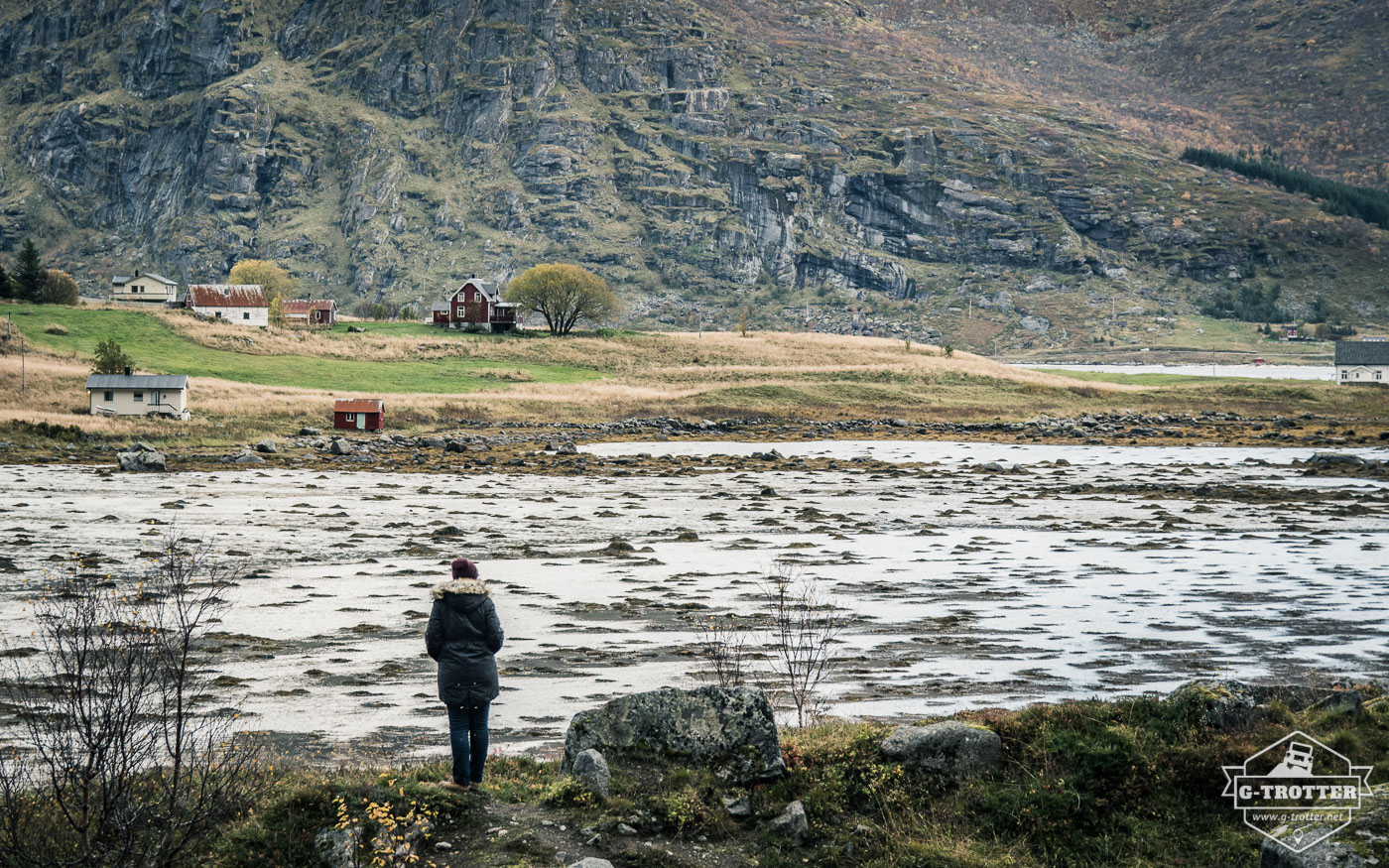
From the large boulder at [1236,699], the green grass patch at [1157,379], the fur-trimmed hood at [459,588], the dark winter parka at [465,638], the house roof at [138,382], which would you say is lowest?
the large boulder at [1236,699]

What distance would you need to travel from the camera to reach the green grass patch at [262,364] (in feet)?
302

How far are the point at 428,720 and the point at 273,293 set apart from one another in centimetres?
14411

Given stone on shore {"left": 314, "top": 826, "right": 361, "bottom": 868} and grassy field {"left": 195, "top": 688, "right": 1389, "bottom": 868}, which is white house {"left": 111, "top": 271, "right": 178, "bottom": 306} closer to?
grassy field {"left": 195, "top": 688, "right": 1389, "bottom": 868}

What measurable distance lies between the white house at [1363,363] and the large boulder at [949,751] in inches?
5272

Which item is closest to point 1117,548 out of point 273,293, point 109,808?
point 109,808

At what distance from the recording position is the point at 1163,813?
10375 millimetres

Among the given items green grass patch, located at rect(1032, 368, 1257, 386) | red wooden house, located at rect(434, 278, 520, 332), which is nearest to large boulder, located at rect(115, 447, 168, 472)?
red wooden house, located at rect(434, 278, 520, 332)

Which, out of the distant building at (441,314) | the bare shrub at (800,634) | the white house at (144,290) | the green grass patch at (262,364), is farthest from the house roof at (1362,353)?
the white house at (144,290)

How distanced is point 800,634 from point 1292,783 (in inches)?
438

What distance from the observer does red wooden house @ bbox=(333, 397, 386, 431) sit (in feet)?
241

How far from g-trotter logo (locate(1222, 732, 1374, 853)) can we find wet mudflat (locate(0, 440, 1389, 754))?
A: 542 cm

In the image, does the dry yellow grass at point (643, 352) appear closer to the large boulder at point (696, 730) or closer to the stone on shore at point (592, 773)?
the large boulder at point (696, 730)

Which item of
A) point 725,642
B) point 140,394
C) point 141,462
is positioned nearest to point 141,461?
point 141,462

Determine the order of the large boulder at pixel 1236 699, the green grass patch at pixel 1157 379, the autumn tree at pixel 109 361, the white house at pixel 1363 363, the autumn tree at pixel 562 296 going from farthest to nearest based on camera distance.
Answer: the autumn tree at pixel 562 296 < the green grass patch at pixel 1157 379 < the white house at pixel 1363 363 < the autumn tree at pixel 109 361 < the large boulder at pixel 1236 699
